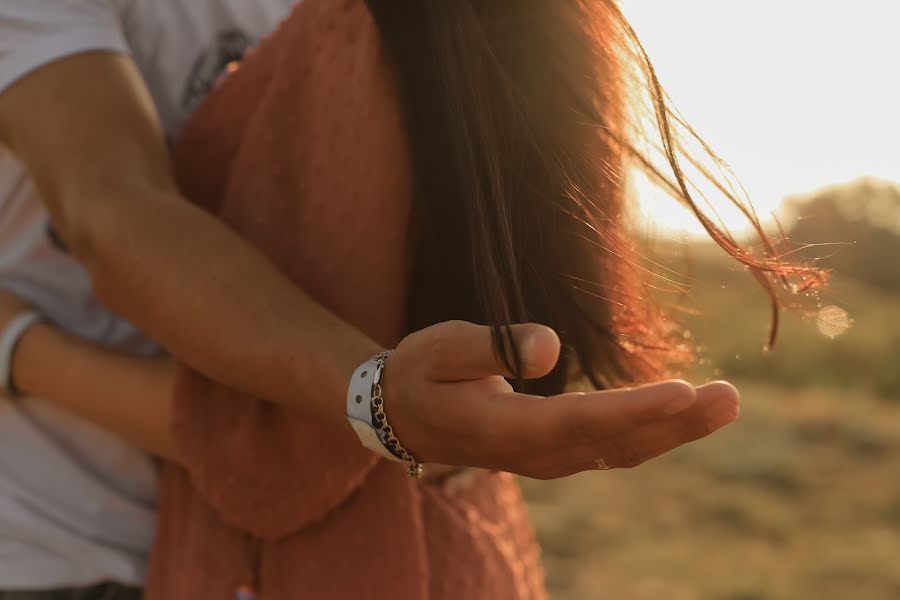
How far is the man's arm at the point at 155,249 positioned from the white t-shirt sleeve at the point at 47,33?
0.04 ft

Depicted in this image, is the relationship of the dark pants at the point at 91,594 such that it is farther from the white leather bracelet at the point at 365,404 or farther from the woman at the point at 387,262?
the white leather bracelet at the point at 365,404

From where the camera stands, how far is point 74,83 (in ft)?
3.74

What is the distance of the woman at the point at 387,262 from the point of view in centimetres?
96

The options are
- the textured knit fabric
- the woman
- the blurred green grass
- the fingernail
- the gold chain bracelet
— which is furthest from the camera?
the blurred green grass

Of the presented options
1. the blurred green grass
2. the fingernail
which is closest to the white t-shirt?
the fingernail

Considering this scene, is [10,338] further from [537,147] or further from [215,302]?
[537,147]

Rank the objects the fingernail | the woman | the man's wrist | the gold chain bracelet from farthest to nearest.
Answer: the man's wrist, the woman, the gold chain bracelet, the fingernail

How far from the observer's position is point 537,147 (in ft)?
3.26

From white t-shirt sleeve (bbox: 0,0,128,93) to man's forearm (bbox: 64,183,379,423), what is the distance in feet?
0.68

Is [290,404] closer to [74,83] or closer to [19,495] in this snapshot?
[74,83]

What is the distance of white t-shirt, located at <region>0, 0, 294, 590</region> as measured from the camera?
1.34 metres

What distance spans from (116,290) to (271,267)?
0.15 meters

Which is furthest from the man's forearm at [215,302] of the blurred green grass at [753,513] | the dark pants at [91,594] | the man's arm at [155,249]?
the blurred green grass at [753,513]

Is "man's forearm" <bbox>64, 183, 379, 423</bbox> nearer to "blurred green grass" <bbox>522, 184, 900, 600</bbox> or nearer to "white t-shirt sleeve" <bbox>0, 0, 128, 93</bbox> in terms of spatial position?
"white t-shirt sleeve" <bbox>0, 0, 128, 93</bbox>
